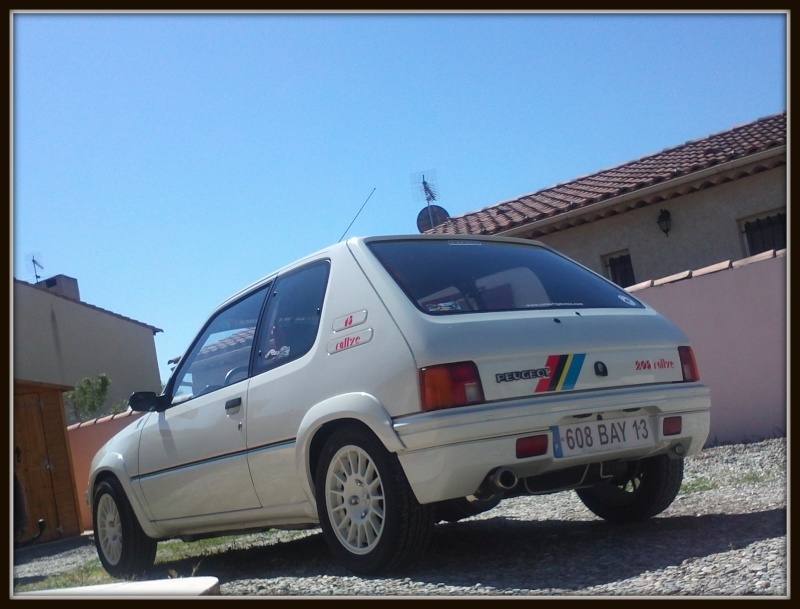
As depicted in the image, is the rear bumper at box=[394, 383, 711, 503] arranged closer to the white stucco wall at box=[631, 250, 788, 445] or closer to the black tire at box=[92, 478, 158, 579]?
the black tire at box=[92, 478, 158, 579]

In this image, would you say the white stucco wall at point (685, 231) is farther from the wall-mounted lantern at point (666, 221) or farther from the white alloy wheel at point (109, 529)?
the white alloy wheel at point (109, 529)

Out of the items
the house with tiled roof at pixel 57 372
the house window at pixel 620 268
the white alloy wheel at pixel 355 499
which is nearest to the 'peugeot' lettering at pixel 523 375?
the white alloy wheel at pixel 355 499

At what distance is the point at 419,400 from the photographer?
3936 mm

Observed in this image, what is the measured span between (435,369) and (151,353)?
25052 mm

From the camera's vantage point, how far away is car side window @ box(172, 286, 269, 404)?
5352 millimetres

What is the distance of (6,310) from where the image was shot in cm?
425

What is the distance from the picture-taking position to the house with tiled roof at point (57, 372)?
11.8m

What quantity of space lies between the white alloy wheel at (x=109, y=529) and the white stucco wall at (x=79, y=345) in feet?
41.4

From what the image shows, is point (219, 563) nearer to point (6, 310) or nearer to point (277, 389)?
point (277, 389)

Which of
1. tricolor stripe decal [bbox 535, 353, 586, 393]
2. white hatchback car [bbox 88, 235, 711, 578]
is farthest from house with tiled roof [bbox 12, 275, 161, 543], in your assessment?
tricolor stripe decal [bbox 535, 353, 586, 393]

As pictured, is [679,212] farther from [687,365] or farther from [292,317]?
[292,317]

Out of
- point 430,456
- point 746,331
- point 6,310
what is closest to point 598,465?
point 430,456

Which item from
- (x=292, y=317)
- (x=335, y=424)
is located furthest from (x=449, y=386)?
(x=292, y=317)

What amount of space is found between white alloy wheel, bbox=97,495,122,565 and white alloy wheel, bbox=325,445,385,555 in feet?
7.78
